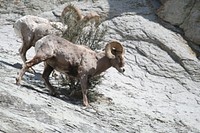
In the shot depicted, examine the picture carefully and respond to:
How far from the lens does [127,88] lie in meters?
13.2

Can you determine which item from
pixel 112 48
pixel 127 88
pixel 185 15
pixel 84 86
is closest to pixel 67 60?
pixel 84 86

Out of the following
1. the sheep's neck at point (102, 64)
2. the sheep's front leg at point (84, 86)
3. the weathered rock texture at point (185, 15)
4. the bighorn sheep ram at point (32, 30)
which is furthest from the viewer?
the weathered rock texture at point (185, 15)

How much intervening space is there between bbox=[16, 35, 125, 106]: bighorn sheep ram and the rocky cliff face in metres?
0.46

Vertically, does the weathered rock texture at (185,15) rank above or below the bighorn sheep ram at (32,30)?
above

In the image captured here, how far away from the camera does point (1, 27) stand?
53.3ft

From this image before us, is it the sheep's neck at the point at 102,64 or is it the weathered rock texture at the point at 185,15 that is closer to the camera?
the sheep's neck at the point at 102,64

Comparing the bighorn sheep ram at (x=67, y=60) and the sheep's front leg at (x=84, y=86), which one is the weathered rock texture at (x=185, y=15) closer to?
the bighorn sheep ram at (x=67, y=60)

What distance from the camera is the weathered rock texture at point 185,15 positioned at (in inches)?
636

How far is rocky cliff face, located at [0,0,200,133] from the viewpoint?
8469 mm

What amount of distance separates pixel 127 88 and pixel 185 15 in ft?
14.8

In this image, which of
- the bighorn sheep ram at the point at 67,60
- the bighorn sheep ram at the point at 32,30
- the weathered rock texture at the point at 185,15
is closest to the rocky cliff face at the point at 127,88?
the weathered rock texture at the point at 185,15

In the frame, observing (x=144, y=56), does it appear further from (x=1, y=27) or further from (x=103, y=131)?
(x=103, y=131)

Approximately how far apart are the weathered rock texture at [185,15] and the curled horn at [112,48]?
19.9 feet

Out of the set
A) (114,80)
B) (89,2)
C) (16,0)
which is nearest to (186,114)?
(114,80)
